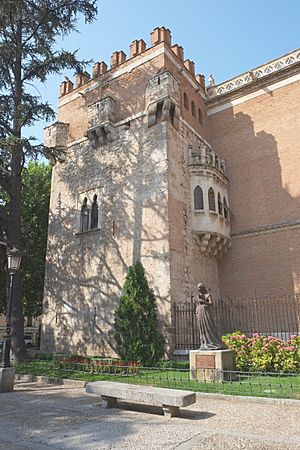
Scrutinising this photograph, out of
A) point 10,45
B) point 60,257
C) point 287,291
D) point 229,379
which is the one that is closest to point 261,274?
point 287,291

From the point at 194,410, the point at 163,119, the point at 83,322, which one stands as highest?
the point at 163,119

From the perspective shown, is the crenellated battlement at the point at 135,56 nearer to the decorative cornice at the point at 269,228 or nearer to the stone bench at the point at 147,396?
the decorative cornice at the point at 269,228

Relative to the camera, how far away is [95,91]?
65.4 feet

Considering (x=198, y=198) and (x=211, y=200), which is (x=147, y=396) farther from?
(x=211, y=200)

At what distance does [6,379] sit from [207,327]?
5.60m

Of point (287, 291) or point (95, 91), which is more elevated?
point (95, 91)

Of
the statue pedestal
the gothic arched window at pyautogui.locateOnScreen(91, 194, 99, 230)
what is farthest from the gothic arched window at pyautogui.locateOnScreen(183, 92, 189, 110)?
the statue pedestal

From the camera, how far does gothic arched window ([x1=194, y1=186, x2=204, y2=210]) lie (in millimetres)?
16438

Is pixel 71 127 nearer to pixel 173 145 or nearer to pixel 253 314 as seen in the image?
pixel 173 145

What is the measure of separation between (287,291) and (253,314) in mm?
1886

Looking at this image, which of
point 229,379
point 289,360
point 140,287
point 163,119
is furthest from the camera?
point 163,119

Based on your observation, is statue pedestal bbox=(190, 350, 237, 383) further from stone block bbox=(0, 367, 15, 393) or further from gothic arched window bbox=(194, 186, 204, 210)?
gothic arched window bbox=(194, 186, 204, 210)

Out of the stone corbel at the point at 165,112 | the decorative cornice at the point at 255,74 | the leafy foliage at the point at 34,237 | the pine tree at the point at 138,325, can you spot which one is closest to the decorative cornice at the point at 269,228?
the stone corbel at the point at 165,112

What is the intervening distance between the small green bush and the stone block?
6.63m
